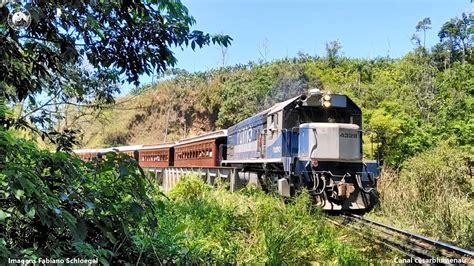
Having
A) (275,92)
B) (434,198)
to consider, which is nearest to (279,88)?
(275,92)

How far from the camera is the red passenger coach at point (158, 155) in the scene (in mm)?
25527

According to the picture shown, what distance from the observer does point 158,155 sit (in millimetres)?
27391

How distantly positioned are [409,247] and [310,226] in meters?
1.52

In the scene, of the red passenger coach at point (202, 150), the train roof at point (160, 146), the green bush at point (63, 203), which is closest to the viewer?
the green bush at point (63, 203)

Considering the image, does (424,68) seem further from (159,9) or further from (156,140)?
(159,9)

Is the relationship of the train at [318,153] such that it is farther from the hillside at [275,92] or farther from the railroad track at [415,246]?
the hillside at [275,92]

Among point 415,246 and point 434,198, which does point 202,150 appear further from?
point 415,246

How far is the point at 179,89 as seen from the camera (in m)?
55.9

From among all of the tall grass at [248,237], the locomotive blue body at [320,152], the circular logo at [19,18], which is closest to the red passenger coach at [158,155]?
the locomotive blue body at [320,152]

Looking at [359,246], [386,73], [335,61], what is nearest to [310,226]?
[359,246]

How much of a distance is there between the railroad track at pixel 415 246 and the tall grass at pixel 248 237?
28.8 inches

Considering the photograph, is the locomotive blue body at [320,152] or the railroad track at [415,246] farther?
the locomotive blue body at [320,152]

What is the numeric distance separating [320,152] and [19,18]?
8.89 m

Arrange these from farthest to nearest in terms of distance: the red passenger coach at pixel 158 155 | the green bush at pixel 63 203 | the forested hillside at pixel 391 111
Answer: the red passenger coach at pixel 158 155, the forested hillside at pixel 391 111, the green bush at pixel 63 203
